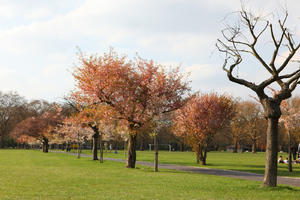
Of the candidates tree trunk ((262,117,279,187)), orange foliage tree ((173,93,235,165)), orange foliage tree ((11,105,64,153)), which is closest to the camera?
tree trunk ((262,117,279,187))

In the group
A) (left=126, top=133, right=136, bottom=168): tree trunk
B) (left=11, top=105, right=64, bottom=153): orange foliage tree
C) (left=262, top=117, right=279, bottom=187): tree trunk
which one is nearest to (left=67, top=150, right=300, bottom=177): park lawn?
(left=126, top=133, right=136, bottom=168): tree trunk

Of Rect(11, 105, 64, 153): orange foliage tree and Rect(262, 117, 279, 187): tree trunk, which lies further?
Rect(11, 105, 64, 153): orange foliage tree

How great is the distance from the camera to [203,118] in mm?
35906

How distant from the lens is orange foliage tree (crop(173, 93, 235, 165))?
3547 cm

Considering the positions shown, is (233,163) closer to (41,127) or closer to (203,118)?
(203,118)

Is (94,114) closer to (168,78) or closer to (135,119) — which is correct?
(135,119)

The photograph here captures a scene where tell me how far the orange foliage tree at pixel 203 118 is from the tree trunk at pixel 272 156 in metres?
21.1

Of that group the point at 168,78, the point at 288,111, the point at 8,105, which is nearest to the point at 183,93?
the point at 168,78

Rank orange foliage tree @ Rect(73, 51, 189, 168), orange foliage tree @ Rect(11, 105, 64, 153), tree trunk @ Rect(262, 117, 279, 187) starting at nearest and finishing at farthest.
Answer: tree trunk @ Rect(262, 117, 279, 187), orange foliage tree @ Rect(73, 51, 189, 168), orange foliage tree @ Rect(11, 105, 64, 153)

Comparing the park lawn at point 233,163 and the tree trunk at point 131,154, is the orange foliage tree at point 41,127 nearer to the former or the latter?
the park lawn at point 233,163

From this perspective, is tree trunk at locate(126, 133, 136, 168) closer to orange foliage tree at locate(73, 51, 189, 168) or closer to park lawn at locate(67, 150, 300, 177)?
orange foliage tree at locate(73, 51, 189, 168)

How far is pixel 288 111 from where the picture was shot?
92.6 feet

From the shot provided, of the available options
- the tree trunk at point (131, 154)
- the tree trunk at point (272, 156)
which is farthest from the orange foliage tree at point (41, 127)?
the tree trunk at point (272, 156)

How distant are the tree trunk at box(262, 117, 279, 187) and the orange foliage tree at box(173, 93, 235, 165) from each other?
69.1 feet
